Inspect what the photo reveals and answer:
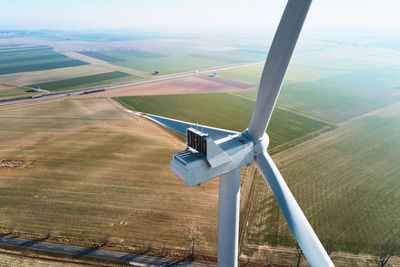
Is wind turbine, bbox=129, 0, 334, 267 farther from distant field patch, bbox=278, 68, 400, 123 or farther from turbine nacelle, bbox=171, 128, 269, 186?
distant field patch, bbox=278, 68, 400, 123

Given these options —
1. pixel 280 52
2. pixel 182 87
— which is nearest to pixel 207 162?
pixel 280 52

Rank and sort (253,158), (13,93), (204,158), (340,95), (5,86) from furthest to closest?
(5,86) < (340,95) < (13,93) < (253,158) < (204,158)

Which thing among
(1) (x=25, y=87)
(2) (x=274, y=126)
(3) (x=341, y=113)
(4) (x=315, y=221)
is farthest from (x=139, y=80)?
(4) (x=315, y=221)

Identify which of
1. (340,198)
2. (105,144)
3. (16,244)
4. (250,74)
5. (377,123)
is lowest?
(16,244)

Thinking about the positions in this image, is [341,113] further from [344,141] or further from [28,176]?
[28,176]

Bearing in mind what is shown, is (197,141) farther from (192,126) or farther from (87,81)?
(87,81)

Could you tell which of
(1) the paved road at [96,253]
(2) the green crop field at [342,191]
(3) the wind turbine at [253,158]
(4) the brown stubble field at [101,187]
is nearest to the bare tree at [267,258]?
(2) the green crop field at [342,191]

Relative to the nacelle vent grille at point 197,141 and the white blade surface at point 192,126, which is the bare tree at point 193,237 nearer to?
the white blade surface at point 192,126
